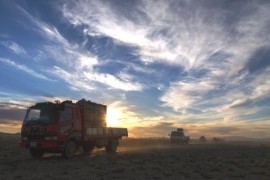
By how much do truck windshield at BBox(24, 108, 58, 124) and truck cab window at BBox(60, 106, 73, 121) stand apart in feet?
1.50

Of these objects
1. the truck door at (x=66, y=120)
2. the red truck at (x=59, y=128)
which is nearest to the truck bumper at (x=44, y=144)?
the red truck at (x=59, y=128)

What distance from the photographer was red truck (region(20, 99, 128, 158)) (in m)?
21.1

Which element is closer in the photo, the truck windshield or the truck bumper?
the truck bumper

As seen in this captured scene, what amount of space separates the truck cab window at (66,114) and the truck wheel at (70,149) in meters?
1.63

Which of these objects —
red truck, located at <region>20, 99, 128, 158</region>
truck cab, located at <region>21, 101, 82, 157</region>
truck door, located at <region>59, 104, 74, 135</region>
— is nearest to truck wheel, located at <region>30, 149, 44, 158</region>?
red truck, located at <region>20, 99, 128, 158</region>

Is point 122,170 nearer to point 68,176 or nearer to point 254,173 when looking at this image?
point 68,176

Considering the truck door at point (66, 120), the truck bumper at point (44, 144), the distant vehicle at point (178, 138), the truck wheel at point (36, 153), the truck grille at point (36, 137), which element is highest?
the distant vehicle at point (178, 138)

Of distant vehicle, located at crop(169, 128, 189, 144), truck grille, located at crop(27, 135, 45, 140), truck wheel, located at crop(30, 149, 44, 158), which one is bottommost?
truck wheel, located at crop(30, 149, 44, 158)

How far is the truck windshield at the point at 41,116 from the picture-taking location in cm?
2144

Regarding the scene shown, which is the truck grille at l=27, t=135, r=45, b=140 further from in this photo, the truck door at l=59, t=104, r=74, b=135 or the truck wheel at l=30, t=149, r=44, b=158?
the truck wheel at l=30, t=149, r=44, b=158

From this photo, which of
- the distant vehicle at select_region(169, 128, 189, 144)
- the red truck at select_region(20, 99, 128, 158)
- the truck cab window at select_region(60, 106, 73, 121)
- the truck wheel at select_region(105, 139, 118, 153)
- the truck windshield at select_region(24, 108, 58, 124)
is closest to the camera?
the red truck at select_region(20, 99, 128, 158)

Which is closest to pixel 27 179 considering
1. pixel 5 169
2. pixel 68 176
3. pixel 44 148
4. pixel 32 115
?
pixel 68 176

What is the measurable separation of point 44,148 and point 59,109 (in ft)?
8.53

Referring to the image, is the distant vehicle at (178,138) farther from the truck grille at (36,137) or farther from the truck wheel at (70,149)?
the truck grille at (36,137)
